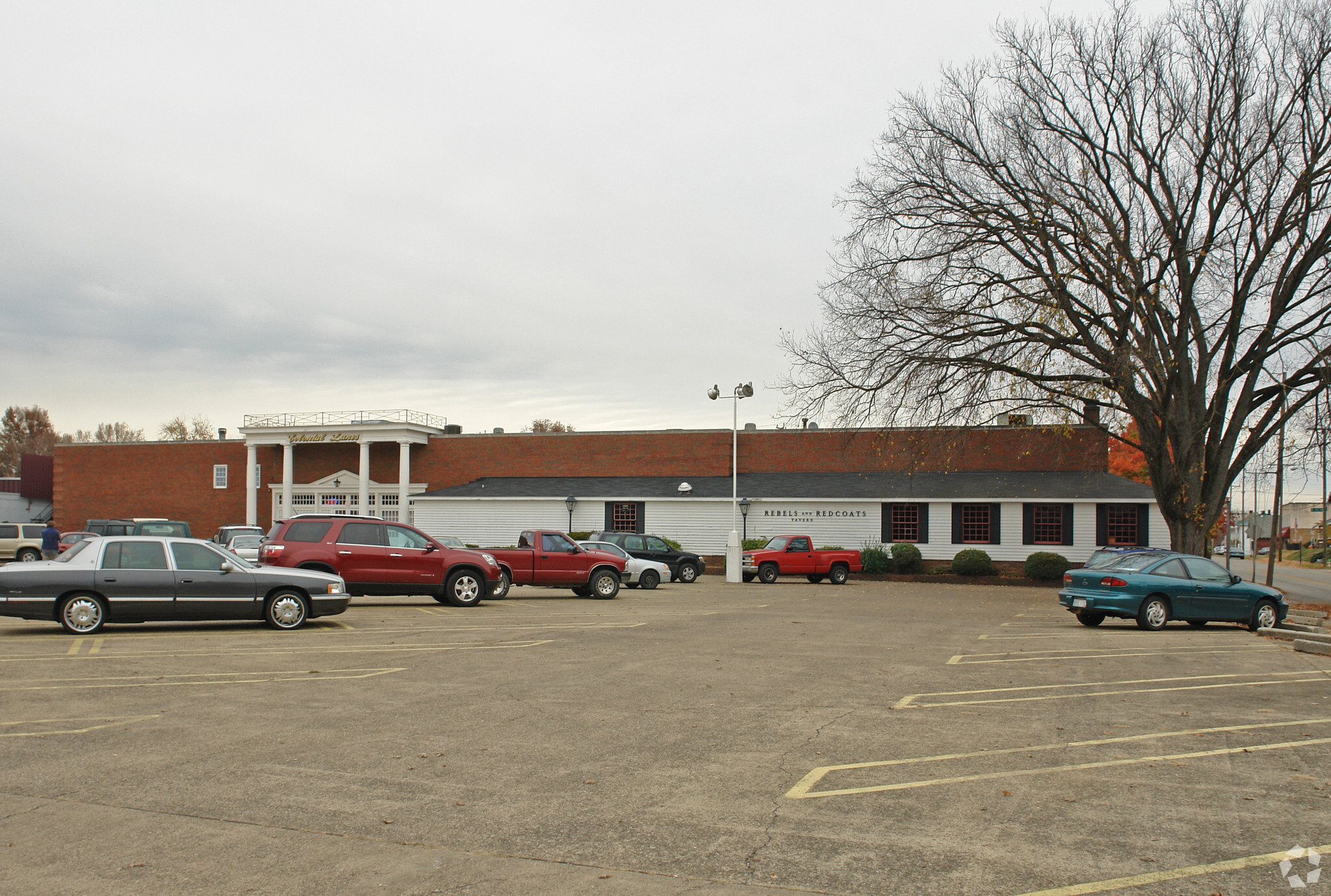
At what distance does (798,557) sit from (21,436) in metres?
105

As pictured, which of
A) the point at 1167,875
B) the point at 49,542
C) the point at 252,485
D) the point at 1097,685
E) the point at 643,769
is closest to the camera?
the point at 1167,875

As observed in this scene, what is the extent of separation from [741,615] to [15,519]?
61.2m

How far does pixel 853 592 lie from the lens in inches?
1132

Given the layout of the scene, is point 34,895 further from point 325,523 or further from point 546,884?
point 325,523

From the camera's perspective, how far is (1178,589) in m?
17.8

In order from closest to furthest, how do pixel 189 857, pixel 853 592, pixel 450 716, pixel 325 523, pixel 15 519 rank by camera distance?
pixel 189 857 → pixel 450 716 → pixel 325 523 → pixel 853 592 → pixel 15 519

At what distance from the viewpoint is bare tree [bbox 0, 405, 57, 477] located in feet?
344

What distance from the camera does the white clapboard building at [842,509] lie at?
36.3 m

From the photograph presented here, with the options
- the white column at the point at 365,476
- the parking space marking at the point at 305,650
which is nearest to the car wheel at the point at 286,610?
the parking space marking at the point at 305,650

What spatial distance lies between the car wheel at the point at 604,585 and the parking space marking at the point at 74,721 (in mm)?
15558

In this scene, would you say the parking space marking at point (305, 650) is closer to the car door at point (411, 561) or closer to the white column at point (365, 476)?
the car door at point (411, 561)

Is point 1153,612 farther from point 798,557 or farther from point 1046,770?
point 798,557

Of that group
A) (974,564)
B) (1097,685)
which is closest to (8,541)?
(974,564)

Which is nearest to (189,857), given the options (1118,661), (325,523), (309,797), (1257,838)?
(309,797)
